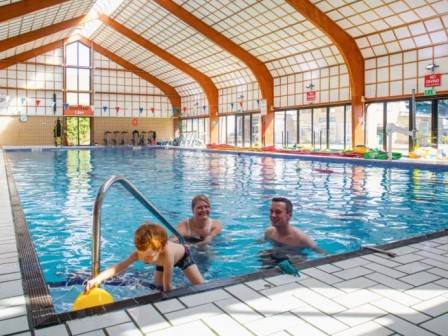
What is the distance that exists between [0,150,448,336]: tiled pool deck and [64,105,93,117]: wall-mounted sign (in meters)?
29.0

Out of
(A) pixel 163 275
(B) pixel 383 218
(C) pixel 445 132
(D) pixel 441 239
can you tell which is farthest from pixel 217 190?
(C) pixel 445 132

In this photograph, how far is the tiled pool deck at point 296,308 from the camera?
222 cm

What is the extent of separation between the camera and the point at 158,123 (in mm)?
35875

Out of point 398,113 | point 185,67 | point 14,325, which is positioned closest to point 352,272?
point 14,325

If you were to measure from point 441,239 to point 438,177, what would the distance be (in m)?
8.35

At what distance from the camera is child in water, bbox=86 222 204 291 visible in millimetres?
2684

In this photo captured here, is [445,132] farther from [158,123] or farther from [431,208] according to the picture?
[158,123]

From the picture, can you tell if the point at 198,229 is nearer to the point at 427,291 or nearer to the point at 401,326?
the point at 427,291

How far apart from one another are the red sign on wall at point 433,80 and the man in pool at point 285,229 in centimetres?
1414

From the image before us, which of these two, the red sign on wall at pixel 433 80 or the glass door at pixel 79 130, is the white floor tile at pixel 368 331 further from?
the glass door at pixel 79 130

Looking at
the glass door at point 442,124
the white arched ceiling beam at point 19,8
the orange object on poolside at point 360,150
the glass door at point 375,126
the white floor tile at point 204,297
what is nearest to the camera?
the white floor tile at point 204,297

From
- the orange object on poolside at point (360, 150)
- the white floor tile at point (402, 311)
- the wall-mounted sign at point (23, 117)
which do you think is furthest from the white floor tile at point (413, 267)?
the wall-mounted sign at point (23, 117)

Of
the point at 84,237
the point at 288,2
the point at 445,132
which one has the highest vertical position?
the point at 288,2

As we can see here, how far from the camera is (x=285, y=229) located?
15.1 feet
